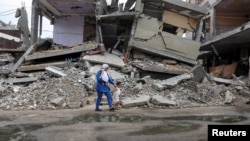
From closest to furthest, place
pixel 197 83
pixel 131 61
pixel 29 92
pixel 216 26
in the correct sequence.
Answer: pixel 29 92 < pixel 197 83 < pixel 131 61 < pixel 216 26

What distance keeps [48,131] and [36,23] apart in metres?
16.3

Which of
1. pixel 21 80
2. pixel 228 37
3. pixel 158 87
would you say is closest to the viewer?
pixel 158 87

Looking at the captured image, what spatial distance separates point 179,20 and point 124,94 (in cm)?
861

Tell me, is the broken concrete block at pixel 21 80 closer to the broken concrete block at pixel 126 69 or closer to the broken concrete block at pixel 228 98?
the broken concrete block at pixel 126 69

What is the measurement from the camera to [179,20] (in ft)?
73.5

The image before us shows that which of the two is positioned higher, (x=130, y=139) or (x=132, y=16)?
(x=132, y=16)

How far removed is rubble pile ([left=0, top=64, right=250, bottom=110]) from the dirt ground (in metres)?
2.27

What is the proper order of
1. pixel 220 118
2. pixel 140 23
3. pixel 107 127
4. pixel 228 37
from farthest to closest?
pixel 228 37 < pixel 140 23 < pixel 220 118 < pixel 107 127

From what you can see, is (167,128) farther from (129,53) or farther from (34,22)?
(34,22)

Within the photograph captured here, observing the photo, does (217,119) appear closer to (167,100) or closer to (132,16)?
(167,100)

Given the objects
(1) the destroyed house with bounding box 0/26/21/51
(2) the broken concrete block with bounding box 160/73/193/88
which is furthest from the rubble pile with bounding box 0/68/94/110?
(1) the destroyed house with bounding box 0/26/21/51

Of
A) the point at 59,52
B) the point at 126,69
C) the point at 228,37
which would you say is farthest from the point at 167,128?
the point at 228,37

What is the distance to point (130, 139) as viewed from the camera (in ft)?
25.1

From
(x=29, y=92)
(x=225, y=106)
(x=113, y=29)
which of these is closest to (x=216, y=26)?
(x=113, y=29)
